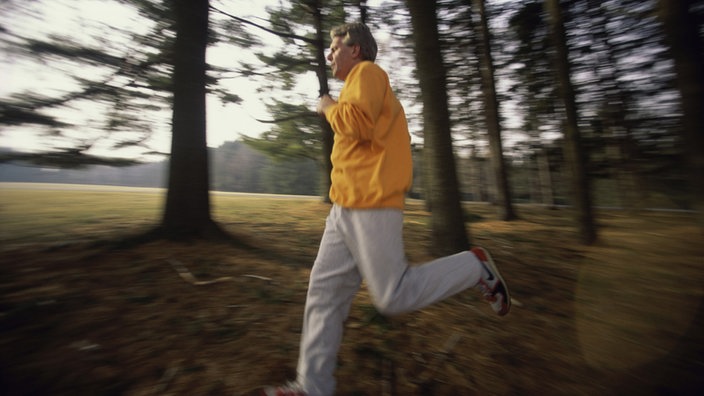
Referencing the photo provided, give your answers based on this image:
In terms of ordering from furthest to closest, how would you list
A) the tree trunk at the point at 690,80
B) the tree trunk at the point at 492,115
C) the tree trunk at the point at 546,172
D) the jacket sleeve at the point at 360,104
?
the tree trunk at the point at 546,172
the tree trunk at the point at 492,115
the tree trunk at the point at 690,80
the jacket sleeve at the point at 360,104

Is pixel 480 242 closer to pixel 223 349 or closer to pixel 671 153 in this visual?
pixel 223 349

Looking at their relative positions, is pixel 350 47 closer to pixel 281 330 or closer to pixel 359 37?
pixel 359 37

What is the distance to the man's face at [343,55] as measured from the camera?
2020mm

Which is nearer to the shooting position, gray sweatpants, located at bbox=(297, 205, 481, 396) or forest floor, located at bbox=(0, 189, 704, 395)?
gray sweatpants, located at bbox=(297, 205, 481, 396)

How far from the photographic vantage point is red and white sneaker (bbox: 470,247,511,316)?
2082 mm

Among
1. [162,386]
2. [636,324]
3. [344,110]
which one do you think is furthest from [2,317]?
[636,324]

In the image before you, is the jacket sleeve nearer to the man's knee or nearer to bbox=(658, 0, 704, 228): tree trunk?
the man's knee

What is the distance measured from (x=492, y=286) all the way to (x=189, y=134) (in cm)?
459

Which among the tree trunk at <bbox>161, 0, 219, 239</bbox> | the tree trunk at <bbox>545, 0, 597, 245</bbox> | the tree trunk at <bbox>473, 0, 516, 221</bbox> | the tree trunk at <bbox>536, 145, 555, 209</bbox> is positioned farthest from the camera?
the tree trunk at <bbox>536, 145, 555, 209</bbox>

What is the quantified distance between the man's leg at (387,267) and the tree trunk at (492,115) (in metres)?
9.01

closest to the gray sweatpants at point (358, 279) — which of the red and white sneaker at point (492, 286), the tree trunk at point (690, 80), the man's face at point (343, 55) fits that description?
the red and white sneaker at point (492, 286)

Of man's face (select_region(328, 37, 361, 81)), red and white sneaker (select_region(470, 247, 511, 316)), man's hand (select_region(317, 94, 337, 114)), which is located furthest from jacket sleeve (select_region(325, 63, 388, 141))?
red and white sneaker (select_region(470, 247, 511, 316))

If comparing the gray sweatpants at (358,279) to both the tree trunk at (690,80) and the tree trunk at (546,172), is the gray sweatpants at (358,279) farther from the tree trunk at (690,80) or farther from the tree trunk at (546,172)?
the tree trunk at (546,172)

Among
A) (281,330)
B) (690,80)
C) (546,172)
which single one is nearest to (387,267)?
(281,330)
